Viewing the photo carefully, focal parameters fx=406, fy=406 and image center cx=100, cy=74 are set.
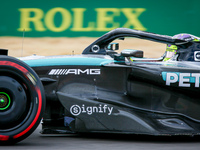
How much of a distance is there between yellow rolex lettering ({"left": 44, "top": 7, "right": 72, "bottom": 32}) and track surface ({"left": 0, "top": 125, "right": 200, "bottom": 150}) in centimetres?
393

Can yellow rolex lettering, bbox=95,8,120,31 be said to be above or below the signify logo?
above

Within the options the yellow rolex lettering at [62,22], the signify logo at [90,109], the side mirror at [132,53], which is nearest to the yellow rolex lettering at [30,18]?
the yellow rolex lettering at [62,22]

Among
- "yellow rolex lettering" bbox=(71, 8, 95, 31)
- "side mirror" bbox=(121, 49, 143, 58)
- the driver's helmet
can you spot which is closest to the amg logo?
"side mirror" bbox=(121, 49, 143, 58)

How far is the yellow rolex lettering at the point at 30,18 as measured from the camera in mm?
8289

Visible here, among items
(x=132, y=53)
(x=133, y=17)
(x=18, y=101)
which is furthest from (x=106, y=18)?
(x=18, y=101)

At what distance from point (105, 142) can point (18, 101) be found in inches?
39.8

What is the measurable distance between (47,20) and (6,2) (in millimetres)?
1013

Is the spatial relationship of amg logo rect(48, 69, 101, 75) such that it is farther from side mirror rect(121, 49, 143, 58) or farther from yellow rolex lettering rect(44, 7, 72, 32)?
yellow rolex lettering rect(44, 7, 72, 32)

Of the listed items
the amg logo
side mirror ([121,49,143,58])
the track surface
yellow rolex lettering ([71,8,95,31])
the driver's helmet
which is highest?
yellow rolex lettering ([71,8,95,31])

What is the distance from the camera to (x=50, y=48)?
896 centimetres

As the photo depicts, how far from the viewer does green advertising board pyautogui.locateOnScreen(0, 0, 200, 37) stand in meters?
8.27

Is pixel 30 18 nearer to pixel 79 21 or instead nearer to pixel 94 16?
pixel 79 21

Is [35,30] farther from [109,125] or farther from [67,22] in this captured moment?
[109,125]

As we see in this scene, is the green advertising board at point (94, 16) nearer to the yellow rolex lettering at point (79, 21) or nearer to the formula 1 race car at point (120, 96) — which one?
the yellow rolex lettering at point (79, 21)
